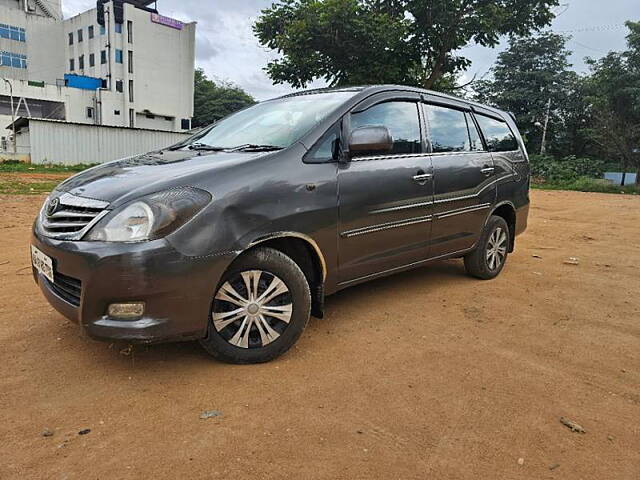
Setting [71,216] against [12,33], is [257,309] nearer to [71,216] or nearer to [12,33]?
[71,216]

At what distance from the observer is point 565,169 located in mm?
24828

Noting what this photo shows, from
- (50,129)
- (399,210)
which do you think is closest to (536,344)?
(399,210)

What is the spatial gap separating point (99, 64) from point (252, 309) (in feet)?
151

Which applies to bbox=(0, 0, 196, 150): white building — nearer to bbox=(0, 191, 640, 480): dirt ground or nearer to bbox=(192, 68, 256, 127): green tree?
bbox=(192, 68, 256, 127): green tree

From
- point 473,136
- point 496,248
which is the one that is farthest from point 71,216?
point 496,248

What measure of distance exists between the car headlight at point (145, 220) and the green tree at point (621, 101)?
25279 mm

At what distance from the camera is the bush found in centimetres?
2438

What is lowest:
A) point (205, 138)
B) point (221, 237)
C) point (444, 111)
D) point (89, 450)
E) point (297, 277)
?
point (89, 450)

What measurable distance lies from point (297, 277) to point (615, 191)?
22.2 m

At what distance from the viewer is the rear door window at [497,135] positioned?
4754 mm

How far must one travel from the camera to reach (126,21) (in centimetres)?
4025

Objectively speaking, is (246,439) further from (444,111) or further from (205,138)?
(444,111)

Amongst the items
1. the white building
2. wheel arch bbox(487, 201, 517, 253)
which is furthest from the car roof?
the white building

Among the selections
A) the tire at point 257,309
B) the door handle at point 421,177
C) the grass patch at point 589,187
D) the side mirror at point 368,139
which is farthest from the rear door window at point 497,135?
the grass patch at point 589,187
